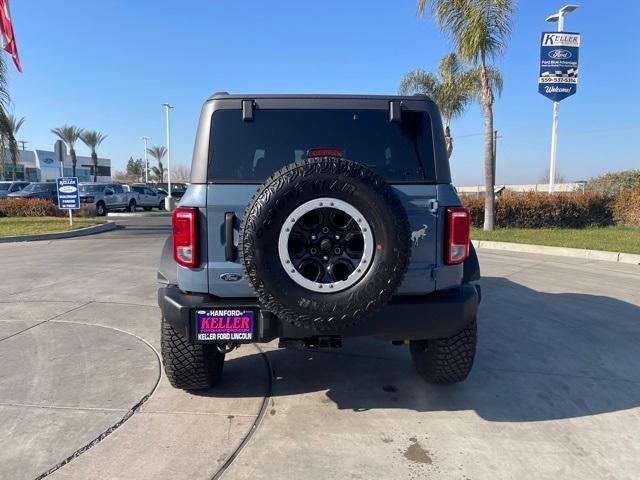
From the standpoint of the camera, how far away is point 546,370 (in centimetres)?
416

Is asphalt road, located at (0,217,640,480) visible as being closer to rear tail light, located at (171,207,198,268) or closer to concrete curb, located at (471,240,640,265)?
rear tail light, located at (171,207,198,268)

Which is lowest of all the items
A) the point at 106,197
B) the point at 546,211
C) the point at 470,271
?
the point at 470,271

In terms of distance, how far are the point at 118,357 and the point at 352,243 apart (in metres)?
2.79

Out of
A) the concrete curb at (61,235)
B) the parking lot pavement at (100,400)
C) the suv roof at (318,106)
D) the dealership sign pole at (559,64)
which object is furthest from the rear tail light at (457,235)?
the dealership sign pole at (559,64)

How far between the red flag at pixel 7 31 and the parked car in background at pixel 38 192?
9770mm

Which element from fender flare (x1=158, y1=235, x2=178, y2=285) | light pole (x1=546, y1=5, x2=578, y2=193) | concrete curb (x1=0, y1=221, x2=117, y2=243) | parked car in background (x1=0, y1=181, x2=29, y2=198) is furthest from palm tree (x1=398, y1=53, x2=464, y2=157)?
parked car in background (x1=0, y1=181, x2=29, y2=198)

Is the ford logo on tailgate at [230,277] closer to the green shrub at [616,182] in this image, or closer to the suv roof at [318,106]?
the suv roof at [318,106]

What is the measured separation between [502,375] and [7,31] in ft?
54.3

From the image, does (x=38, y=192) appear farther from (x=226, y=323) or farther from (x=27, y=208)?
(x=226, y=323)

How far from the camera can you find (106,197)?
25.5 m

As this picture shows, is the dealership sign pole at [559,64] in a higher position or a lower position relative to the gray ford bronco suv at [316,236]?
higher

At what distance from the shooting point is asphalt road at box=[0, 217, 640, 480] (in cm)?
277

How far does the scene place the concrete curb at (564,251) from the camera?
1034 centimetres

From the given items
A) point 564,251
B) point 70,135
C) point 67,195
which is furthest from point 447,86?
point 70,135
